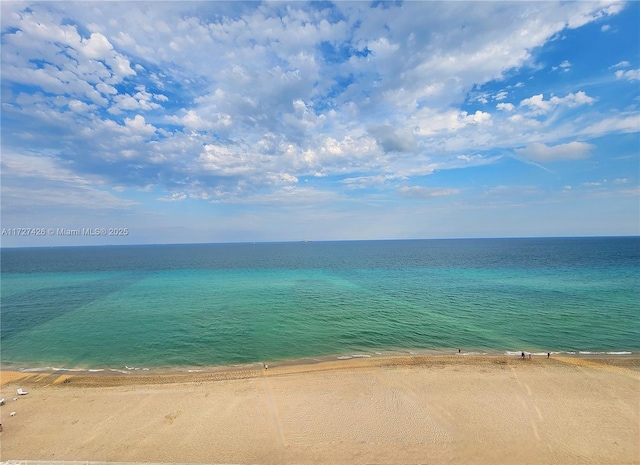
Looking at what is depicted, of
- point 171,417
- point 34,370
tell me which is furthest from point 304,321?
point 34,370

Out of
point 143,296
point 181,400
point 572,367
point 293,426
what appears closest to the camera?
point 293,426

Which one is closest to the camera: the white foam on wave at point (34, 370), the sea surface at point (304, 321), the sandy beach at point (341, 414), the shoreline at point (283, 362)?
the sandy beach at point (341, 414)

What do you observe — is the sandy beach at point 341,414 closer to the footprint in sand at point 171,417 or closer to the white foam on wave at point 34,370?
the footprint in sand at point 171,417

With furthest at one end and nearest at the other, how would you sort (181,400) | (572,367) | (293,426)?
(572,367) < (181,400) < (293,426)

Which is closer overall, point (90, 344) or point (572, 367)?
point (572, 367)

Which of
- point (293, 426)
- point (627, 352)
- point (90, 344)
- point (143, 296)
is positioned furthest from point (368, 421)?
point (143, 296)

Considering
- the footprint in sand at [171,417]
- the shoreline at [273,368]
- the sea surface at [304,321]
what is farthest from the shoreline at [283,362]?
the footprint in sand at [171,417]

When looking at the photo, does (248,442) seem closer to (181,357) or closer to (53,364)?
(181,357)

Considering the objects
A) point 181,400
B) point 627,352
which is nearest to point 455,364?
point 627,352

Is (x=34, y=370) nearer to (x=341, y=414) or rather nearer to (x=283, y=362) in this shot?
(x=283, y=362)
